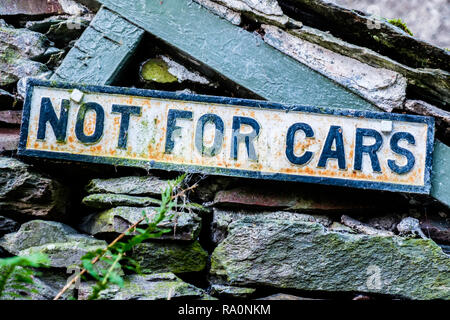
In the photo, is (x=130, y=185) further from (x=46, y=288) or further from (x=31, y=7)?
(x=31, y=7)

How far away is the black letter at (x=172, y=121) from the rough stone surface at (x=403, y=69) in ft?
2.79

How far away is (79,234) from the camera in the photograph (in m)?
2.65

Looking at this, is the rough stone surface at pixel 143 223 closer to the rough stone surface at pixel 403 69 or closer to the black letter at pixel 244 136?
the black letter at pixel 244 136

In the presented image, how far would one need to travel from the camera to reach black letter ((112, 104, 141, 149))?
2.76m

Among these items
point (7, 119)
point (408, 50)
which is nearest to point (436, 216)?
point (408, 50)

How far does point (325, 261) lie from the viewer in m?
2.50

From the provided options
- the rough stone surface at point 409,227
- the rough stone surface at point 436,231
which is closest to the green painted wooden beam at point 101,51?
the rough stone surface at point 409,227

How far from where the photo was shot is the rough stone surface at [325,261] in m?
2.46

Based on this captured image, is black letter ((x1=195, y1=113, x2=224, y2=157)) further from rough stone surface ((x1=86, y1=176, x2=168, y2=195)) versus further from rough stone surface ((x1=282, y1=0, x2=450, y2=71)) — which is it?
rough stone surface ((x1=282, y1=0, x2=450, y2=71))

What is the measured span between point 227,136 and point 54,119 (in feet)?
3.16
